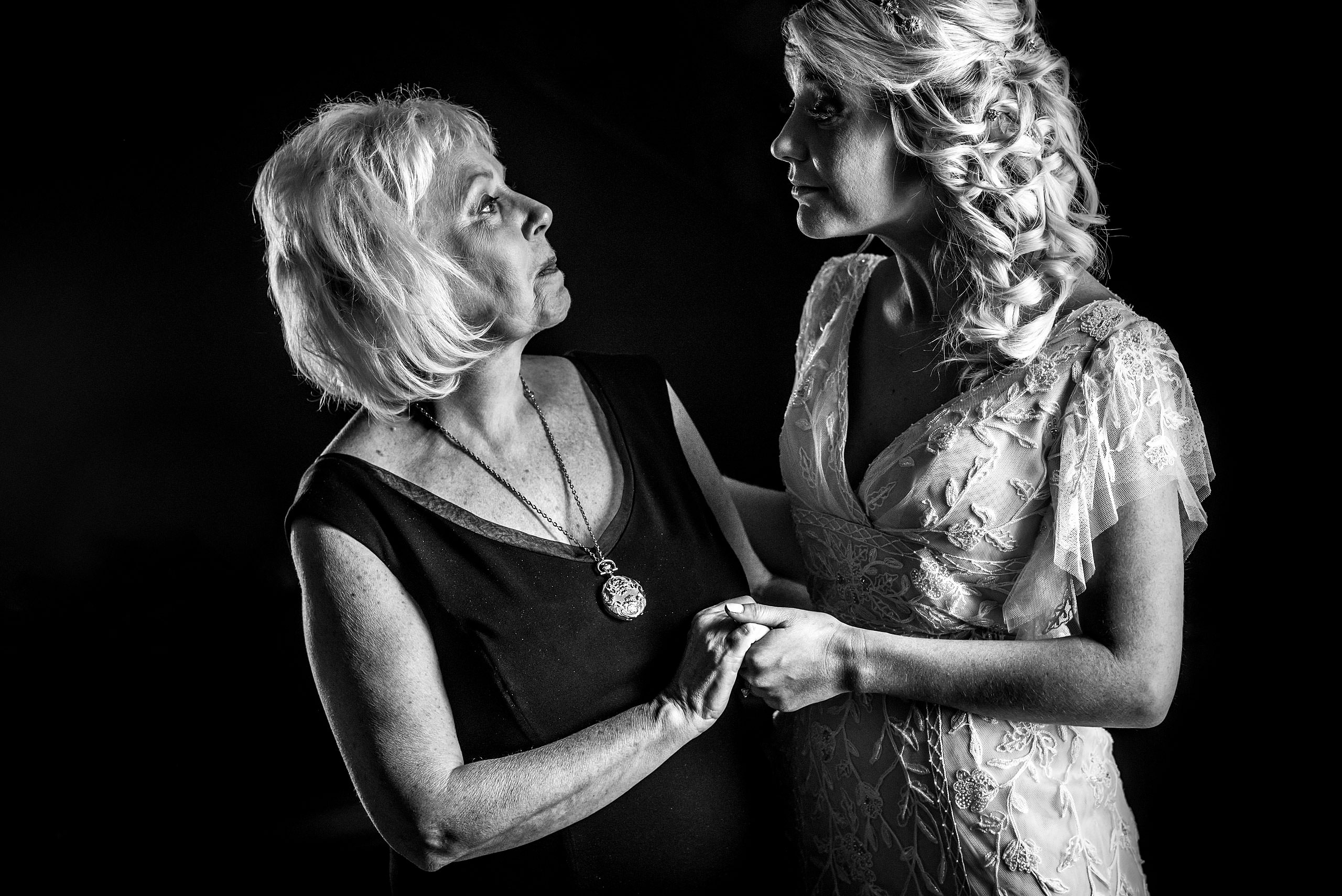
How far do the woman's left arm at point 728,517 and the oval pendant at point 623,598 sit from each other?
0.95 ft

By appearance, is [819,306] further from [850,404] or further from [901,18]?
[901,18]

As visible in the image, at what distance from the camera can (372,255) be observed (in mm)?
1486

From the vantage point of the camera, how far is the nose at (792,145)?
1.57m

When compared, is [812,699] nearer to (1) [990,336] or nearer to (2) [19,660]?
(1) [990,336]

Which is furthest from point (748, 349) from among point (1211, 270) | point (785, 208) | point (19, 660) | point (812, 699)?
point (19, 660)

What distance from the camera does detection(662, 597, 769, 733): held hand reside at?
1.47 m

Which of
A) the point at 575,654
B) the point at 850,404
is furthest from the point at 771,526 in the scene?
the point at 575,654

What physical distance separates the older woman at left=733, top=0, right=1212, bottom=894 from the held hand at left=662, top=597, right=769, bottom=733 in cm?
3

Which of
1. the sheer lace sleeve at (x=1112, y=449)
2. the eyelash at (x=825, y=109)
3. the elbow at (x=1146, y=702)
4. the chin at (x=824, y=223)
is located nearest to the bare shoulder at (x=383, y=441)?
the chin at (x=824, y=223)

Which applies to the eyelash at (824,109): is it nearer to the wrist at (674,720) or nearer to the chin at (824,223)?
the chin at (824,223)

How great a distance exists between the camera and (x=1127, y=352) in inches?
53.3

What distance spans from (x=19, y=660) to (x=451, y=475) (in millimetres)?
1115

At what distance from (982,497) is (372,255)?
0.99 metres

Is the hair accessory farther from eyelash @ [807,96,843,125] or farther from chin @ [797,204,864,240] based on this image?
chin @ [797,204,864,240]
